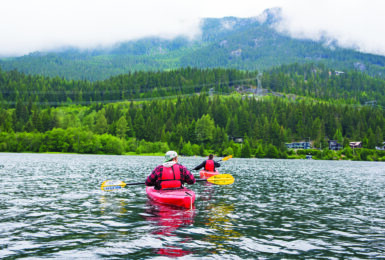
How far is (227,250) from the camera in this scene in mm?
13258

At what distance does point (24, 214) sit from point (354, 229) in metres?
17.2

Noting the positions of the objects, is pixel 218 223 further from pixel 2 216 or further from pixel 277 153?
pixel 277 153

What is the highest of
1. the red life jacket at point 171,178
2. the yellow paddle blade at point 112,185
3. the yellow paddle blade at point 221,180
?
the red life jacket at point 171,178

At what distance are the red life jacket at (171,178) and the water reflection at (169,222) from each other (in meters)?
1.34

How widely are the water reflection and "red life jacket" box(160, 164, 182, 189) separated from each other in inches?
52.8

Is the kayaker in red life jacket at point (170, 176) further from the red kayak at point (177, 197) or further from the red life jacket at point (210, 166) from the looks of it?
the red life jacket at point (210, 166)

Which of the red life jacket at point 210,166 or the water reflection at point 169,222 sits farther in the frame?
the red life jacket at point 210,166

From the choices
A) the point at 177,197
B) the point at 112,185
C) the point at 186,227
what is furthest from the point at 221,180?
the point at 186,227

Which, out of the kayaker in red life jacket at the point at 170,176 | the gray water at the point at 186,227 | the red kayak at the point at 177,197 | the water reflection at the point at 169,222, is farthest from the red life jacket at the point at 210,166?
the kayaker in red life jacket at the point at 170,176

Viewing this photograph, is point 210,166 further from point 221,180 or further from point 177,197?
point 177,197

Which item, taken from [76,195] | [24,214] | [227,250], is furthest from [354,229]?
[76,195]

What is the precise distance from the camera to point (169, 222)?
18078mm

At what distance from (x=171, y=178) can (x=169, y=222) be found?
14.1 feet

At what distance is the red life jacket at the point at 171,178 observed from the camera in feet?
71.7
